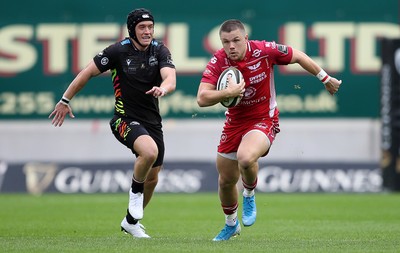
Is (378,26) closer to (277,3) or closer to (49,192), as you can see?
(277,3)

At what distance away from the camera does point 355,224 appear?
14336 mm

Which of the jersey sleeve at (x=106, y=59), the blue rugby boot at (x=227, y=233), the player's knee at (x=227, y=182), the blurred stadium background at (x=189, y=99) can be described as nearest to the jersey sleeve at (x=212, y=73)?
the player's knee at (x=227, y=182)

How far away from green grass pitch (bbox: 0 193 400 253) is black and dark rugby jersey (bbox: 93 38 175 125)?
5.11 feet

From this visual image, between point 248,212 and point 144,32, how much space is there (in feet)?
8.02

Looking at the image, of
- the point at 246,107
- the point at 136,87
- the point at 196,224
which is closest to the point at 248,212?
the point at 246,107

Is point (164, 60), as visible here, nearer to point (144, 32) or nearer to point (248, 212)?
point (144, 32)

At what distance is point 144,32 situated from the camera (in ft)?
38.3

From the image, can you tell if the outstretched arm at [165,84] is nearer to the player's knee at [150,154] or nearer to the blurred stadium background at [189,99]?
the player's knee at [150,154]

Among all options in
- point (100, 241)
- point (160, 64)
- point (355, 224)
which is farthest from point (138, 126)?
point (355, 224)

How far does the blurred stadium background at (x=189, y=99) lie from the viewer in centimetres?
2327

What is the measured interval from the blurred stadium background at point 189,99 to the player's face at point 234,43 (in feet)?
39.2

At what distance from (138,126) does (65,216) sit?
4.91m

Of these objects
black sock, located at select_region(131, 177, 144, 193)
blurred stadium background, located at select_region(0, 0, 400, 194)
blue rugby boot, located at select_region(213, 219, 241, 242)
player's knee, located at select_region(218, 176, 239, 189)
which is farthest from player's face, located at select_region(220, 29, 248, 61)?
blurred stadium background, located at select_region(0, 0, 400, 194)

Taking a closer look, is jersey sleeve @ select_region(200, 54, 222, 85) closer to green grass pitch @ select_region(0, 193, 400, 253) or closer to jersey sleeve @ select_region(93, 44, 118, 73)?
jersey sleeve @ select_region(93, 44, 118, 73)
